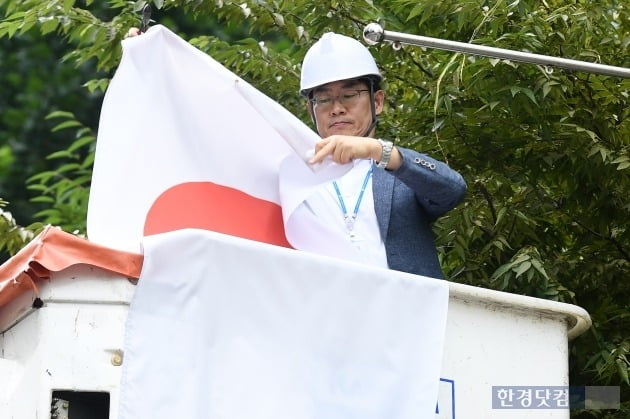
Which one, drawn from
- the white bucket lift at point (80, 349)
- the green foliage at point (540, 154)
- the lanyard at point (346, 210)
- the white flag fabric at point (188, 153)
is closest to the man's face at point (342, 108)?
the lanyard at point (346, 210)

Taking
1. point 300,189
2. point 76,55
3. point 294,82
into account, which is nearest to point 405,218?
point 300,189

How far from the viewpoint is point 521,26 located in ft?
17.6

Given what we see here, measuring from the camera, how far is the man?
413cm

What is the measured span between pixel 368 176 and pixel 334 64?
385mm

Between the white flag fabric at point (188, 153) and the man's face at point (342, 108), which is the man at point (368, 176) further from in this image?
the white flag fabric at point (188, 153)

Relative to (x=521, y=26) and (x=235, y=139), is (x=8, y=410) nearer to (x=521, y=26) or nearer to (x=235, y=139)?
(x=235, y=139)

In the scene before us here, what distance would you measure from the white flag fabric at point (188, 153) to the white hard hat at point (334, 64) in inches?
13.6

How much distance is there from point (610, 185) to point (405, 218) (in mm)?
1212

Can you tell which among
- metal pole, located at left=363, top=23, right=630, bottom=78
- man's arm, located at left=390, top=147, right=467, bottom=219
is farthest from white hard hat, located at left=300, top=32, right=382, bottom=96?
man's arm, located at left=390, top=147, right=467, bottom=219

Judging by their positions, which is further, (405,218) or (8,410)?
(405,218)

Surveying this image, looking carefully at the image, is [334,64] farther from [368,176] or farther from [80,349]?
[80,349]

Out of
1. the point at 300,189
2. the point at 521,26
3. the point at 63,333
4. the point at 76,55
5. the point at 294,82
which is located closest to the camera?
the point at 63,333

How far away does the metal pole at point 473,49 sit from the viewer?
4305 millimetres

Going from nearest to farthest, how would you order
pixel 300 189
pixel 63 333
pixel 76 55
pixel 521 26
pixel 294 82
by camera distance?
pixel 63 333
pixel 300 189
pixel 521 26
pixel 294 82
pixel 76 55
